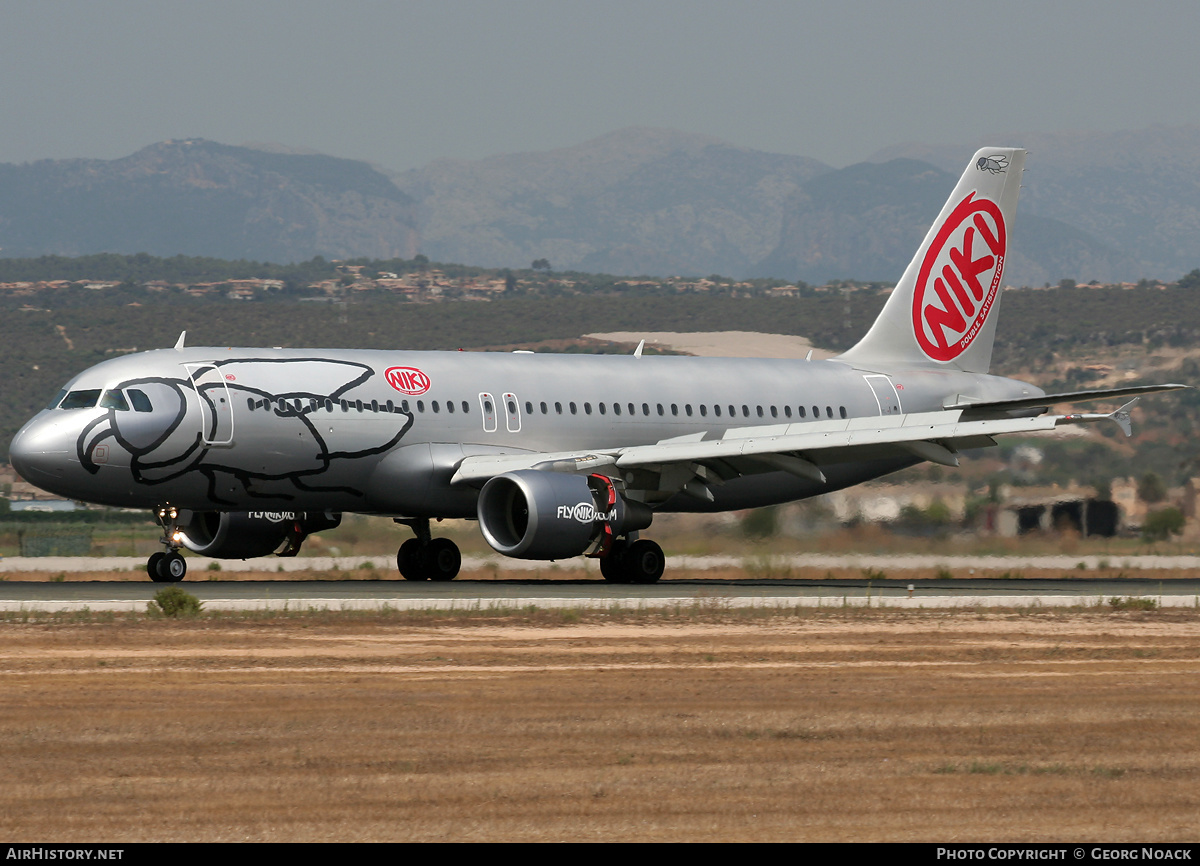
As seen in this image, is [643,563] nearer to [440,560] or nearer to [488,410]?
[488,410]

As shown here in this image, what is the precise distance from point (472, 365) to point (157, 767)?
22827mm

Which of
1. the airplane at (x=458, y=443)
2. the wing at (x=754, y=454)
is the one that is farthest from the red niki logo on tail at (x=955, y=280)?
the wing at (x=754, y=454)

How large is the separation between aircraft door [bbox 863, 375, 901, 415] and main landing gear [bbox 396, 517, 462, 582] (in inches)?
402

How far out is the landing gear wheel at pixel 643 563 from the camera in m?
34.0

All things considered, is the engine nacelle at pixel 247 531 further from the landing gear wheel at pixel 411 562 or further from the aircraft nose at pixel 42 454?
the aircraft nose at pixel 42 454

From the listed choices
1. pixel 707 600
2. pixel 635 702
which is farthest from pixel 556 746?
pixel 707 600

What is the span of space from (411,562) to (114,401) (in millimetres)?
7362


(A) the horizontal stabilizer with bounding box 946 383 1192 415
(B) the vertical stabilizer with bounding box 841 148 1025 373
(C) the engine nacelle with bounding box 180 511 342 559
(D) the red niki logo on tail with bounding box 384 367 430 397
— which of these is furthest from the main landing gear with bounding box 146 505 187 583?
(B) the vertical stabilizer with bounding box 841 148 1025 373

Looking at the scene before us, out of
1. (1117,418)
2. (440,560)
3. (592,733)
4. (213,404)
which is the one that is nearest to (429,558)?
(440,560)

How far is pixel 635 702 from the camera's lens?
16625mm

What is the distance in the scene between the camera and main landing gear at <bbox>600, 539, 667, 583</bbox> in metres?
34.0
